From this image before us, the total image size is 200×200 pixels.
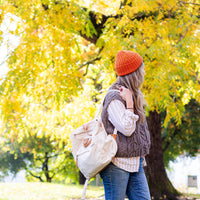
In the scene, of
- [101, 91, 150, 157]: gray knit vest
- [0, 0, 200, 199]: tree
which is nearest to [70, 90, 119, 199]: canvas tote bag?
[101, 91, 150, 157]: gray knit vest

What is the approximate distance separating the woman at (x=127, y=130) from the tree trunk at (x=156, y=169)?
5.76 m

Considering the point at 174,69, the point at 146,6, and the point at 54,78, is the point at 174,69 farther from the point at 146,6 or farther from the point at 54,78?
the point at 54,78

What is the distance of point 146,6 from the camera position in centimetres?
547

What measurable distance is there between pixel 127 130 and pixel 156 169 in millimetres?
6333

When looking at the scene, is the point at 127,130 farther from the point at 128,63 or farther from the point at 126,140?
the point at 128,63

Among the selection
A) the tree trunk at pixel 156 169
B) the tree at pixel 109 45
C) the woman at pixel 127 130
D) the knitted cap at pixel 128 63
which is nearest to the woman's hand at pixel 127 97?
the woman at pixel 127 130

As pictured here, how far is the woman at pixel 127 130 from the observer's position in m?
2.33

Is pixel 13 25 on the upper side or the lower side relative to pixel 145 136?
upper

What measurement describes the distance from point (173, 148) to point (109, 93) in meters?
12.8

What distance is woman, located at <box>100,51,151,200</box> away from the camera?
7.64ft

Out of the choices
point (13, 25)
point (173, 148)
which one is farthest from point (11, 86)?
point (173, 148)

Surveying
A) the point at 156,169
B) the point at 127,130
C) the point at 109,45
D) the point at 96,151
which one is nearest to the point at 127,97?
the point at 127,130

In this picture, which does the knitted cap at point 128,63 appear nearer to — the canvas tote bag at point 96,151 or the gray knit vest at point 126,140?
the gray knit vest at point 126,140

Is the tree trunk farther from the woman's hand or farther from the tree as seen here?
the woman's hand
